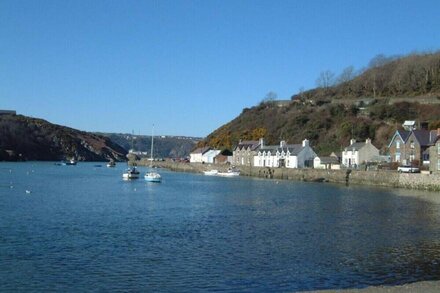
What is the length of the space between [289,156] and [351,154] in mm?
12358

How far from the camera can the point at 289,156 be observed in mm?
91938

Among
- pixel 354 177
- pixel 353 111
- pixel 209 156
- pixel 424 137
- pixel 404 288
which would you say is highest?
pixel 353 111

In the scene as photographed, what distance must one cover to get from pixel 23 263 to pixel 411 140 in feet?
199

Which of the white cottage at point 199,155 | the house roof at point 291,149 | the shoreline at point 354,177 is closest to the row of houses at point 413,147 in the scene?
the shoreline at point 354,177

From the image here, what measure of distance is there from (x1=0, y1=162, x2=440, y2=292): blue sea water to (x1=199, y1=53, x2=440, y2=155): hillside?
201 feet

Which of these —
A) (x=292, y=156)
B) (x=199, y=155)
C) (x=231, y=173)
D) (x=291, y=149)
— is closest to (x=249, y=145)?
(x=231, y=173)

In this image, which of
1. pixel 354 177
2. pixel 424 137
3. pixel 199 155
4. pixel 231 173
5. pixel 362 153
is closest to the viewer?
pixel 354 177

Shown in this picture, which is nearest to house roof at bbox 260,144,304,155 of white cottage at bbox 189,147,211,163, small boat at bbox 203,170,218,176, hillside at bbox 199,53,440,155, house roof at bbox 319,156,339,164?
house roof at bbox 319,156,339,164

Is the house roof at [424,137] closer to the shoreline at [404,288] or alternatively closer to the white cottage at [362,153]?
the white cottage at [362,153]

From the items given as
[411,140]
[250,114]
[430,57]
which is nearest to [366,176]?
[411,140]

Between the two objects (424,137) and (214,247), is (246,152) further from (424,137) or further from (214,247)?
(214,247)

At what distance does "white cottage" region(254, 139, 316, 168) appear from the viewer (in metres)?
90.1

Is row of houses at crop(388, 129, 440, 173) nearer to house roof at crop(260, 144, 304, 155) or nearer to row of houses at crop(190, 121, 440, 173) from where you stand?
row of houses at crop(190, 121, 440, 173)

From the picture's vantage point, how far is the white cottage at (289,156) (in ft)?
296
